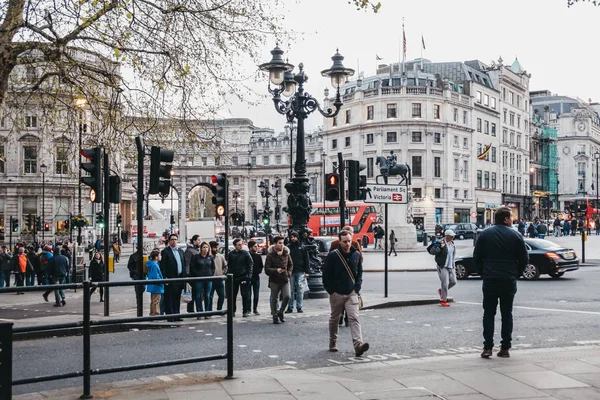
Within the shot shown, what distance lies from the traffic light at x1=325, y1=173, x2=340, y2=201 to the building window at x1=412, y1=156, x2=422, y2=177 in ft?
204

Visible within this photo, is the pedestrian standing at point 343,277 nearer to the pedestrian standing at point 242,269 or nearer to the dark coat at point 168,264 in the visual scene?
the pedestrian standing at point 242,269

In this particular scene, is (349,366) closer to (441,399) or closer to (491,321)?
(491,321)

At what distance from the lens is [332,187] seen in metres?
16.7

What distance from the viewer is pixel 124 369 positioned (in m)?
6.43

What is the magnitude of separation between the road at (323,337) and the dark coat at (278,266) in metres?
0.89

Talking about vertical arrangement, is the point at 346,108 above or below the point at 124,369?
above

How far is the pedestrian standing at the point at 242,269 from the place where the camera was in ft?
47.2

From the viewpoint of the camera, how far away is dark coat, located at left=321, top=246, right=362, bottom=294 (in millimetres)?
9469

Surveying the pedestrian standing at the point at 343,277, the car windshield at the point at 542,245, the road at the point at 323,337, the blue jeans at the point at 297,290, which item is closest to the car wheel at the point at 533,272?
the car windshield at the point at 542,245

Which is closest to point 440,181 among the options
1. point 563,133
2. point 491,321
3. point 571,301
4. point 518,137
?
point 518,137

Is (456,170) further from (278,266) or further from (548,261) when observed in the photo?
(278,266)

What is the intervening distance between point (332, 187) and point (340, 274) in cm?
733

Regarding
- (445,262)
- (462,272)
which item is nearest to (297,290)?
(445,262)

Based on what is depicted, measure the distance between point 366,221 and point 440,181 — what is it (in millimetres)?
29699
